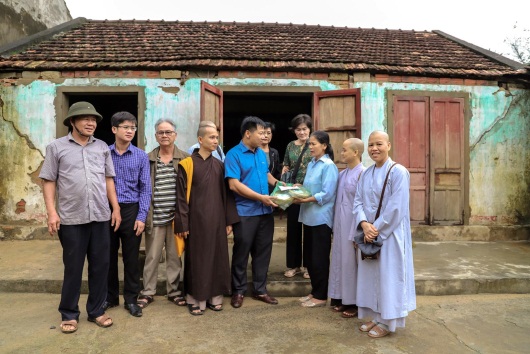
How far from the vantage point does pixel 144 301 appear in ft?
12.0

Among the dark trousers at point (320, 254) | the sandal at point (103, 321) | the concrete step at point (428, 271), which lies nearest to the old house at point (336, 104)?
the concrete step at point (428, 271)

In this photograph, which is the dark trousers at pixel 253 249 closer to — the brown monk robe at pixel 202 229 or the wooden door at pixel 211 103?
the brown monk robe at pixel 202 229

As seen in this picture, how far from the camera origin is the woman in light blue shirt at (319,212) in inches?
144

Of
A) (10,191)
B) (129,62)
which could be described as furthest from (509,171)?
(10,191)

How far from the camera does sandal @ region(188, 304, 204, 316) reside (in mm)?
3529

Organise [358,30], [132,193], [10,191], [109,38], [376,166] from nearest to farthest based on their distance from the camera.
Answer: [376,166]
[132,193]
[10,191]
[109,38]
[358,30]

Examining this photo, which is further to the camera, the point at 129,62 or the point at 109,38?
the point at 109,38

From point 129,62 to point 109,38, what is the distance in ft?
5.94

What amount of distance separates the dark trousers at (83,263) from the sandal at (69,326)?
0.11 feet

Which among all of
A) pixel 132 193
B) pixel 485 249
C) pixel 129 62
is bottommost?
pixel 485 249

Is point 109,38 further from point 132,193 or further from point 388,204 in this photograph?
point 388,204

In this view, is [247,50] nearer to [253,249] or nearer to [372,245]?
[253,249]

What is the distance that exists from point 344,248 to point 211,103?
355cm

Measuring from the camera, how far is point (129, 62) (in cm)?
661
